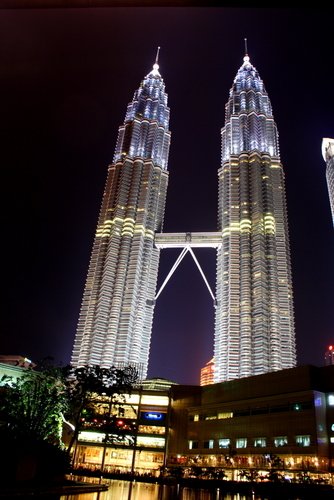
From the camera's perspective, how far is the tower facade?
365 ft

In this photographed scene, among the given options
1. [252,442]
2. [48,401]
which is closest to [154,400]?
[252,442]

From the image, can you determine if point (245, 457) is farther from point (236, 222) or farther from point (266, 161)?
point (266, 161)

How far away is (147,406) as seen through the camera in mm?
101000

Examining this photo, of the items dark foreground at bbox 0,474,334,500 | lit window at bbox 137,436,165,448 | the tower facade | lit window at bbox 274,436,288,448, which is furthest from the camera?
the tower facade

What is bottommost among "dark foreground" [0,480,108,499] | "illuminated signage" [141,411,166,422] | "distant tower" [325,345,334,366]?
"dark foreground" [0,480,108,499]

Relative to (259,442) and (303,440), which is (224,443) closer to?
(259,442)

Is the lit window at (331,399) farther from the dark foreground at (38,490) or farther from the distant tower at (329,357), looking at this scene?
the distant tower at (329,357)

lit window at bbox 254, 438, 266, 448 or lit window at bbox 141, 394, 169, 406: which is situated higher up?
lit window at bbox 141, 394, 169, 406

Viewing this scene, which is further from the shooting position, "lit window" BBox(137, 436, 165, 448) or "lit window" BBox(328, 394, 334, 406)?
"lit window" BBox(137, 436, 165, 448)

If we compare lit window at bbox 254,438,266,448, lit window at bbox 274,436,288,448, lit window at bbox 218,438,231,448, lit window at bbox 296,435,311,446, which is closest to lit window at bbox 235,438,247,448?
lit window at bbox 218,438,231,448

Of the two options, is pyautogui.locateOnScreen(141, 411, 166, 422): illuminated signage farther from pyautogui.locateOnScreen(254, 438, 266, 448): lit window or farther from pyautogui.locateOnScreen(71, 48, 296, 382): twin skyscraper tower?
pyautogui.locateOnScreen(254, 438, 266, 448): lit window

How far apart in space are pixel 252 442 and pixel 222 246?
66853 millimetres

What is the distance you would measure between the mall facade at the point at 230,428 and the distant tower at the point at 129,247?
24.2 metres

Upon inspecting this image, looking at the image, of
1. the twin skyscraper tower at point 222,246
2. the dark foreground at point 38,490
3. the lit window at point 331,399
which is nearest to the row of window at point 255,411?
the lit window at point 331,399
